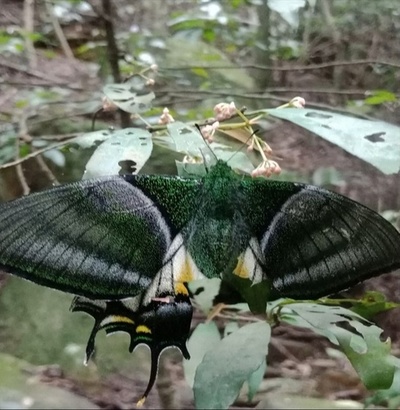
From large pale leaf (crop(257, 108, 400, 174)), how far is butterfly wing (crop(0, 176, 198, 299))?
178 mm

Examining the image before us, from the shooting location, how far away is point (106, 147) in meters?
0.75

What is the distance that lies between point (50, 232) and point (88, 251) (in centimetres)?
5

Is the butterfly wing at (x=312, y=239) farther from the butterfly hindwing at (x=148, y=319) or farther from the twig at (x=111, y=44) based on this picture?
the twig at (x=111, y=44)

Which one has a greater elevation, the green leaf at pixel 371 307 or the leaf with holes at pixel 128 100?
the leaf with holes at pixel 128 100

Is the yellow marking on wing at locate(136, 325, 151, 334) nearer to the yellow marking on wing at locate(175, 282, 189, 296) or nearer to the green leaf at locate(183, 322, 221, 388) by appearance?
the yellow marking on wing at locate(175, 282, 189, 296)

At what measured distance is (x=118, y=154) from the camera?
0.73 m

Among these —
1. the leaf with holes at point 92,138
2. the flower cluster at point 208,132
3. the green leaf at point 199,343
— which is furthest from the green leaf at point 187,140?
the green leaf at point 199,343

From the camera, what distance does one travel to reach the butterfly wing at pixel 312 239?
0.64 meters

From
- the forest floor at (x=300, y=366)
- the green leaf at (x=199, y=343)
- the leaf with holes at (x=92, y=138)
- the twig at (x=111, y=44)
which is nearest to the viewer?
the leaf with holes at (x=92, y=138)

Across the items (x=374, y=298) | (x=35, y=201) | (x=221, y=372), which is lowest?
(x=374, y=298)

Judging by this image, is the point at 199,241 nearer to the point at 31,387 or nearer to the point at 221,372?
the point at 221,372

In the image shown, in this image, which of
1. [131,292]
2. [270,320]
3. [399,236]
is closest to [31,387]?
[270,320]

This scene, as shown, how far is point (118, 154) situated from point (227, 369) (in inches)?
11.3

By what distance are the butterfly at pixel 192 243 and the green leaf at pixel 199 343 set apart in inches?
11.8
